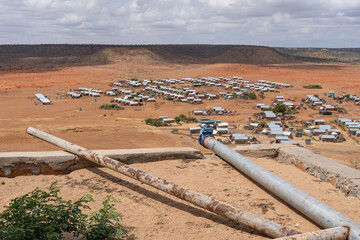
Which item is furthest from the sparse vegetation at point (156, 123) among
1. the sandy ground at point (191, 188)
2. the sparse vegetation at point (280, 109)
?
the sandy ground at point (191, 188)

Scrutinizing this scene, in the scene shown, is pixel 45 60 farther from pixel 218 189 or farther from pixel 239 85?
pixel 218 189

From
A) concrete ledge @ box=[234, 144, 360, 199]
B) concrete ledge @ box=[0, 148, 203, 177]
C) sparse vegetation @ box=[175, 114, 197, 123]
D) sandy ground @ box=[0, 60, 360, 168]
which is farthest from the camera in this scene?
sparse vegetation @ box=[175, 114, 197, 123]

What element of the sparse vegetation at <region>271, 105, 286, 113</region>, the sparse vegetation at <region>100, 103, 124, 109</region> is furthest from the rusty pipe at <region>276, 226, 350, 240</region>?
the sparse vegetation at <region>100, 103, 124, 109</region>

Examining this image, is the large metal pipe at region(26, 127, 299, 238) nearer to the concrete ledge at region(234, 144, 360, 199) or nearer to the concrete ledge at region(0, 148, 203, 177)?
the concrete ledge at region(0, 148, 203, 177)

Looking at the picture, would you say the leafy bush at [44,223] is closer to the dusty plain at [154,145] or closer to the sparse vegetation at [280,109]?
the dusty plain at [154,145]

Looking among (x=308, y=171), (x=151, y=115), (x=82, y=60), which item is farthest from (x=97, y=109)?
(x=82, y=60)

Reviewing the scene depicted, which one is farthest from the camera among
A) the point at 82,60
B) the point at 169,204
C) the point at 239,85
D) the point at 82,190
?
the point at 82,60
